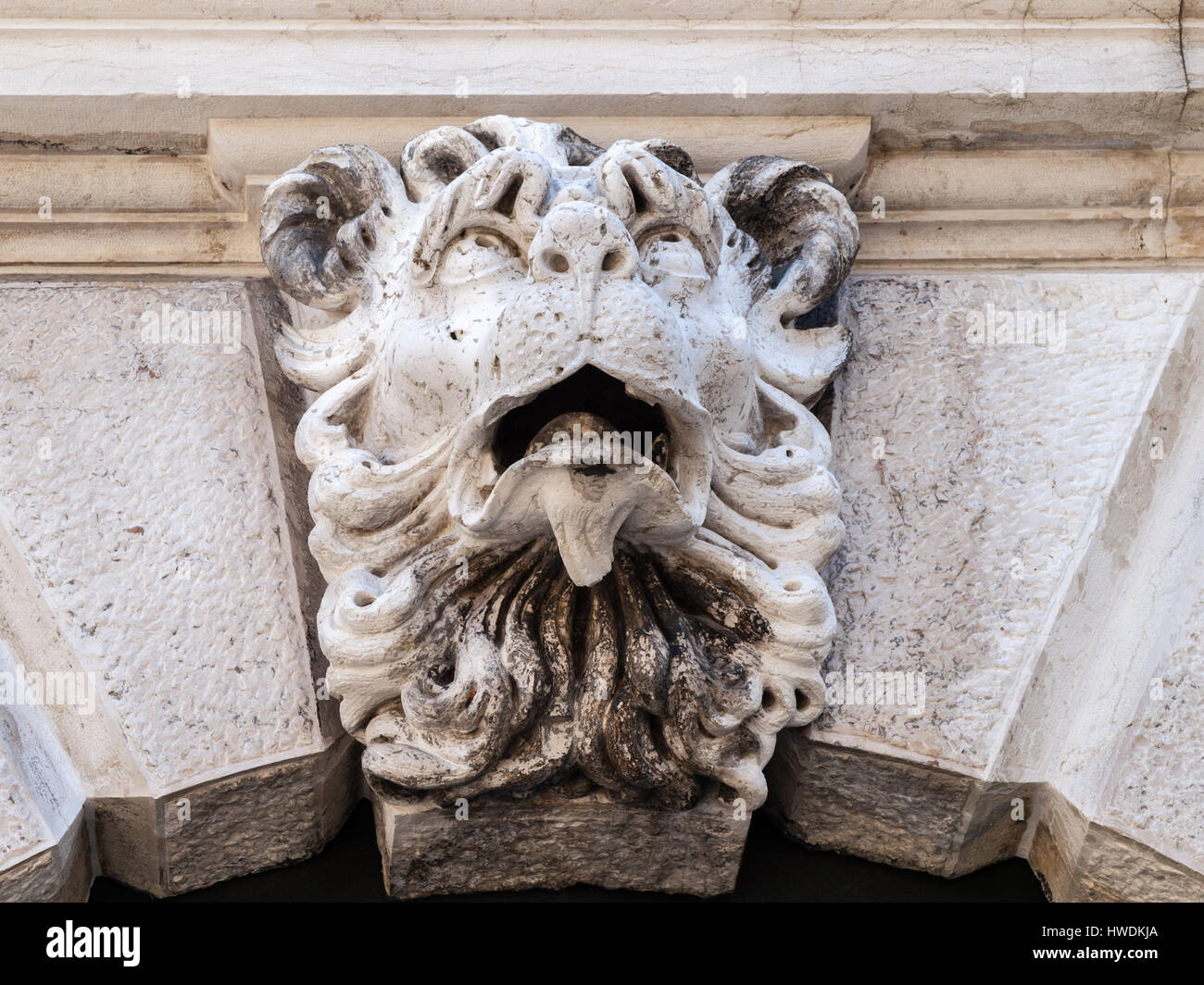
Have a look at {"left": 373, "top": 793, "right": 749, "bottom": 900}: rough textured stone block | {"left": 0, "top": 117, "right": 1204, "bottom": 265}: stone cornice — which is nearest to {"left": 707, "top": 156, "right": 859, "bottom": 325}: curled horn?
{"left": 0, "top": 117, "right": 1204, "bottom": 265}: stone cornice

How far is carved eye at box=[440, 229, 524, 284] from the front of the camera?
1533mm

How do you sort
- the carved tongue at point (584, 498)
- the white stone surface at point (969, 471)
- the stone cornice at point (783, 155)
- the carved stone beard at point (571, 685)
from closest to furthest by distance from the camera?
the carved tongue at point (584, 498), the carved stone beard at point (571, 685), the white stone surface at point (969, 471), the stone cornice at point (783, 155)

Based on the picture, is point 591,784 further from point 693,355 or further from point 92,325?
point 92,325

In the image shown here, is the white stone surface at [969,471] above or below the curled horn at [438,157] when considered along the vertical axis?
below

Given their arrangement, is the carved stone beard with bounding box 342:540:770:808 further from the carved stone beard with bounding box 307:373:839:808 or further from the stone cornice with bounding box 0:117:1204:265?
the stone cornice with bounding box 0:117:1204:265

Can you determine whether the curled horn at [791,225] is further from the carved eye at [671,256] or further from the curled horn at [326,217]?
the curled horn at [326,217]

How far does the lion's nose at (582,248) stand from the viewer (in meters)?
1.42

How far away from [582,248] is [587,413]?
0.15m

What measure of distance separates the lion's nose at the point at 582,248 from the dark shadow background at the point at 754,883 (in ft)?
2.16

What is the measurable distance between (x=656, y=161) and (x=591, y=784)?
2.11ft

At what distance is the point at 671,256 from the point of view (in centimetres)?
154

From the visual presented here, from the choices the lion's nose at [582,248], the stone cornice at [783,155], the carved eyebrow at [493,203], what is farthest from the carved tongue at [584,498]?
the stone cornice at [783,155]

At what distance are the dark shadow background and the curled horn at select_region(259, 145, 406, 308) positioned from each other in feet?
1.96

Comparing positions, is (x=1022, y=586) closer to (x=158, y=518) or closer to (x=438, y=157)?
(x=438, y=157)
